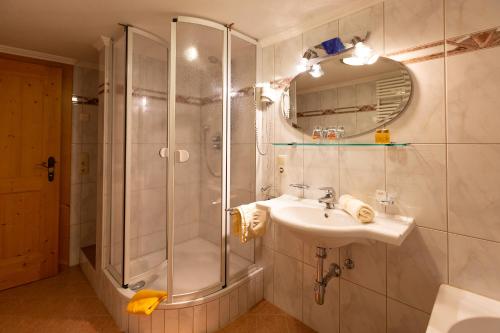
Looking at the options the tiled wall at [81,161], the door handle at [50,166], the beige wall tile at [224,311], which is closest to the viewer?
the beige wall tile at [224,311]

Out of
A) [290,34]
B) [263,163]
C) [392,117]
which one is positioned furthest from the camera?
[263,163]

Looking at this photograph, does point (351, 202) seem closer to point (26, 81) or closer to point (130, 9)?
point (130, 9)

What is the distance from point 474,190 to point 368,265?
0.65 meters

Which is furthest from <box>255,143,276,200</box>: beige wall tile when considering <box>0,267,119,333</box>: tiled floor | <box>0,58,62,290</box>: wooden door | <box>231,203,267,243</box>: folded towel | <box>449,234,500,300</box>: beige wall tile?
<box>0,58,62,290</box>: wooden door

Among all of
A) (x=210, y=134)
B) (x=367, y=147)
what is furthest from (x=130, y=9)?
(x=367, y=147)

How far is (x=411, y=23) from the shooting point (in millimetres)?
1220

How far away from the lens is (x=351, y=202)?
130 centimetres

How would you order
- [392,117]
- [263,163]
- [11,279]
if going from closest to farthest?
[392,117]
[263,163]
[11,279]

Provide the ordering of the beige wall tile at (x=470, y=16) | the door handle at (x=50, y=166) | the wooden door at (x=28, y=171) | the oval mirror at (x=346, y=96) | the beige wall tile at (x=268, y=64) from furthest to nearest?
the door handle at (x=50, y=166) < the wooden door at (x=28, y=171) < the beige wall tile at (x=268, y=64) < the oval mirror at (x=346, y=96) < the beige wall tile at (x=470, y=16)

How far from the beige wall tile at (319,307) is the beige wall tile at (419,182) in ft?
2.13

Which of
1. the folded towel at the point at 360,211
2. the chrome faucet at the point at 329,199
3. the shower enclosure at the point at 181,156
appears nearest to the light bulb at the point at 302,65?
the shower enclosure at the point at 181,156

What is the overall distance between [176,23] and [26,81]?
1.70 meters

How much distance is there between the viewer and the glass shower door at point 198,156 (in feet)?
4.98

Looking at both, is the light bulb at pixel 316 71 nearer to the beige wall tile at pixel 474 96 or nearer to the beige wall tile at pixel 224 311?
the beige wall tile at pixel 474 96
